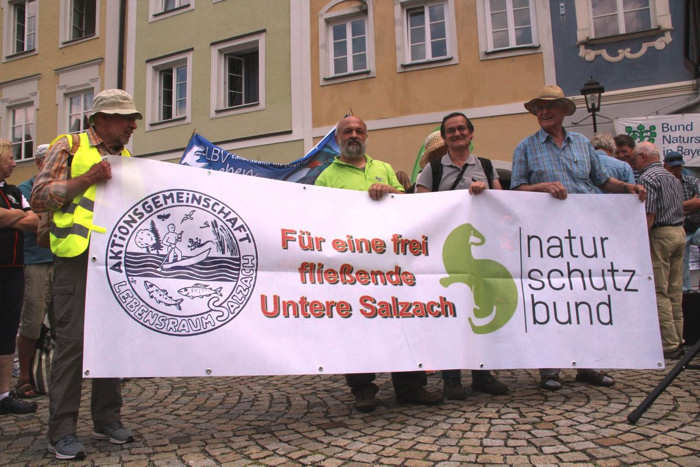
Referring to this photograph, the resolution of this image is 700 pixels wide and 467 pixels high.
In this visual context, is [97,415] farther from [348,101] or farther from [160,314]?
[348,101]

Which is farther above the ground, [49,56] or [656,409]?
[49,56]

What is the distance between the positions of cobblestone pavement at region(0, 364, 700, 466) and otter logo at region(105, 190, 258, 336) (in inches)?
27.3

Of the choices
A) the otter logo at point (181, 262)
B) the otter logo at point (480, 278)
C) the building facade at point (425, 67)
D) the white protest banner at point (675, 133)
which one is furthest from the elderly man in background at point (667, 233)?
the building facade at point (425, 67)

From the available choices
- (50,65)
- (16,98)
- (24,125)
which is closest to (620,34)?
(50,65)

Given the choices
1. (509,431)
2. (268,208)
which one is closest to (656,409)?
(509,431)

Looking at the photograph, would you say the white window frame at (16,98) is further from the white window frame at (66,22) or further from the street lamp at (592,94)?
the street lamp at (592,94)

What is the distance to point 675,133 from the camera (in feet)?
34.2

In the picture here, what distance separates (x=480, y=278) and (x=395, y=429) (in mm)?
1138

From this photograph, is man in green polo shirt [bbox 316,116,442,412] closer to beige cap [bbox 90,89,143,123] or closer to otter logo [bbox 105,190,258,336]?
otter logo [bbox 105,190,258,336]

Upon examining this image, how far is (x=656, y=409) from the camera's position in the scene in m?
3.33

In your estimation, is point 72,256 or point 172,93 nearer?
point 72,256

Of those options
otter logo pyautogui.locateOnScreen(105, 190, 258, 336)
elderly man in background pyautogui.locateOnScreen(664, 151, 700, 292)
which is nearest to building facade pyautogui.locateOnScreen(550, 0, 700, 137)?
elderly man in background pyautogui.locateOnScreen(664, 151, 700, 292)

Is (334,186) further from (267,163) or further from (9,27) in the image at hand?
(9,27)

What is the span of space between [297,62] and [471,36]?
4307mm
